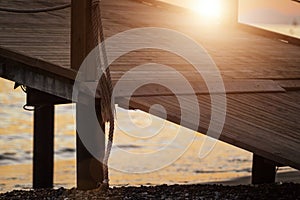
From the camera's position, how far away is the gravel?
6738mm

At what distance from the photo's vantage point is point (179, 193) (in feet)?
23.2

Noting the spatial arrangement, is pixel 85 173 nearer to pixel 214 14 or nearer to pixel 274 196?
pixel 274 196

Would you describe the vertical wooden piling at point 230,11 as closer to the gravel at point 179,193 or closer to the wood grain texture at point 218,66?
the wood grain texture at point 218,66

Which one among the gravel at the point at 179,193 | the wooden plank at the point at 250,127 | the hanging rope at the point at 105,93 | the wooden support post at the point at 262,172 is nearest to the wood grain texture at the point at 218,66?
the wooden plank at the point at 250,127

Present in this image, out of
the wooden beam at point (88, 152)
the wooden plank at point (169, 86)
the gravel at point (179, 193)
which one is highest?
the wooden plank at point (169, 86)

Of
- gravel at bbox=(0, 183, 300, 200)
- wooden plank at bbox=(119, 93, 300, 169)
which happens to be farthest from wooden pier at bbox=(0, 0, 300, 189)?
gravel at bbox=(0, 183, 300, 200)

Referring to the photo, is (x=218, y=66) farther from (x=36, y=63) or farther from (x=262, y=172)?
(x=262, y=172)

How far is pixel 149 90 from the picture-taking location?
6.03 metres

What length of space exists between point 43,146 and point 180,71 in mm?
2850

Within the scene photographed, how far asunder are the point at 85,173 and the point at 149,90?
965 mm

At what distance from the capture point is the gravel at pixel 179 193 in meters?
6.74

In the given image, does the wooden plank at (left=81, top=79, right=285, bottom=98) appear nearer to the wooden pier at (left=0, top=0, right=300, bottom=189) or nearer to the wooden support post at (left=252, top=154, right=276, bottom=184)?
the wooden pier at (left=0, top=0, right=300, bottom=189)

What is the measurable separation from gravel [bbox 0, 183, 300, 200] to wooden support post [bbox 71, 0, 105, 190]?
0.13 m

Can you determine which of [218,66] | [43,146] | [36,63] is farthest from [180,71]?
[43,146]
